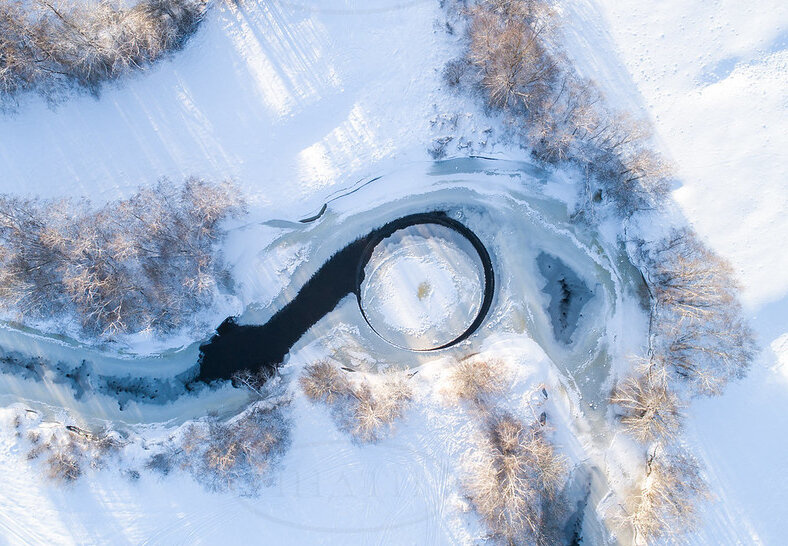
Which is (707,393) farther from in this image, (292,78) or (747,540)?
(292,78)

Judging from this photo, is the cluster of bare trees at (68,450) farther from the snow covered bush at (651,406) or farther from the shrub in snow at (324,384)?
the snow covered bush at (651,406)

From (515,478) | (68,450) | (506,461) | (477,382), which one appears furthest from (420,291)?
(68,450)

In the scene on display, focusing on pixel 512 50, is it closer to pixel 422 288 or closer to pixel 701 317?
pixel 422 288

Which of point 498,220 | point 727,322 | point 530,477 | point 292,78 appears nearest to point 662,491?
point 530,477

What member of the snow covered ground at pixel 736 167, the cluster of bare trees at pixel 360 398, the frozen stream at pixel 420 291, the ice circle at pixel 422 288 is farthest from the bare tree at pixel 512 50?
the cluster of bare trees at pixel 360 398

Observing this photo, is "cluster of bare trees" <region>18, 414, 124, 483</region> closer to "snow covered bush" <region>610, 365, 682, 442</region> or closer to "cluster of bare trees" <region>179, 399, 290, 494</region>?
"cluster of bare trees" <region>179, 399, 290, 494</region>

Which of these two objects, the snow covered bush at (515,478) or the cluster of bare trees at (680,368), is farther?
the snow covered bush at (515,478)
